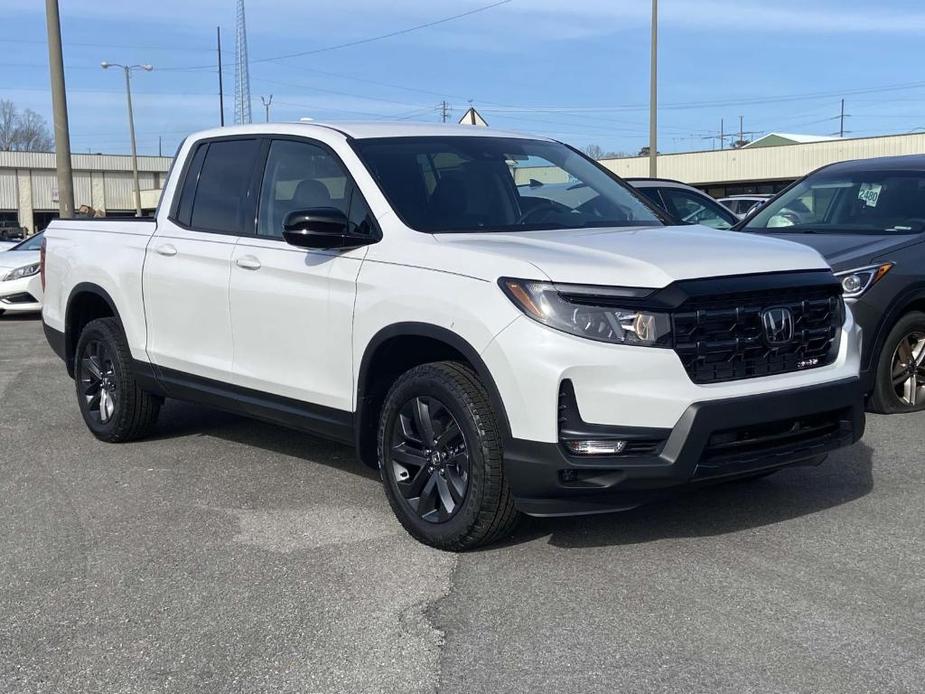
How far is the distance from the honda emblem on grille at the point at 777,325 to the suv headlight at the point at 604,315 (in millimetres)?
506

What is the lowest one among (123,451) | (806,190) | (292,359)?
(123,451)

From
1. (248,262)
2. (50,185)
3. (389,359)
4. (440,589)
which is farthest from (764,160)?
(440,589)

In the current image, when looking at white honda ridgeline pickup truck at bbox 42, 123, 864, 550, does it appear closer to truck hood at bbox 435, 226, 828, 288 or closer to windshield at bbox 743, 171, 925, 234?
truck hood at bbox 435, 226, 828, 288

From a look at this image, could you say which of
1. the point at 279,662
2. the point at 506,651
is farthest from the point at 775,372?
the point at 279,662

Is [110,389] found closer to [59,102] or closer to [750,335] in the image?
[750,335]

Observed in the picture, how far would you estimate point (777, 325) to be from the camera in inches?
180

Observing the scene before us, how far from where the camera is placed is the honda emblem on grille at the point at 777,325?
4.52m

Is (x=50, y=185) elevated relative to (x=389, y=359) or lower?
elevated

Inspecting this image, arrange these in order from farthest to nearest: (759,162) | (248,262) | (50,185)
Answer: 1. (50,185)
2. (759,162)
3. (248,262)

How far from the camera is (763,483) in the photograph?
573 cm

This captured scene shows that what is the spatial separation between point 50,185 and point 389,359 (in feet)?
233

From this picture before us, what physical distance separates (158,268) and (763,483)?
3531 millimetres

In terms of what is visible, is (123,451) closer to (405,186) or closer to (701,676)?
(405,186)

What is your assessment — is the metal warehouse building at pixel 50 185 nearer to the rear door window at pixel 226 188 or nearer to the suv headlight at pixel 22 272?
the suv headlight at pixel 22 272
